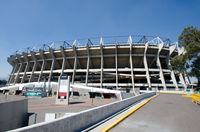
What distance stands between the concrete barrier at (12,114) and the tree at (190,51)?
26.6m

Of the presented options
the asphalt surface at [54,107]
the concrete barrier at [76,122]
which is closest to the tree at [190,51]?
the asphalt surface at [54,107]

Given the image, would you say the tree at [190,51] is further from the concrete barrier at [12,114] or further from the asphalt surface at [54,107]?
the concrete barrier at [12,114]

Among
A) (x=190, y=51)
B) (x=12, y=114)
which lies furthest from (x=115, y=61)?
(x=12, y=114)

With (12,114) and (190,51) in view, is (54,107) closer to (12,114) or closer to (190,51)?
(12,114)

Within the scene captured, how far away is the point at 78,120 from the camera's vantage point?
6742mm

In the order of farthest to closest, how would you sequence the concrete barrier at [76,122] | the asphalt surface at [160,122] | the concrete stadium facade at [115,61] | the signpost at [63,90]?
the concrete stadium facade at [115,61], the signpost at [63,90], the asphalt surface at [160,122], the concrete barrier at [76,122]

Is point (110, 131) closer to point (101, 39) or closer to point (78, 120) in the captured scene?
point (78, 120)

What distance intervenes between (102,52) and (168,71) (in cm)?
2093

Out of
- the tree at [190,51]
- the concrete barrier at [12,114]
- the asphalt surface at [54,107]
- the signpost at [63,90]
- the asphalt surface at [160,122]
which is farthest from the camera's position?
the tree at [190,51]

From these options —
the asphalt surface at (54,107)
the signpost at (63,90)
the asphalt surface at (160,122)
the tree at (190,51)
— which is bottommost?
the asphalt surface at (160,122)

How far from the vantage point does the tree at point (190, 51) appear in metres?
30.6

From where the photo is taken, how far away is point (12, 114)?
11391 millimetres

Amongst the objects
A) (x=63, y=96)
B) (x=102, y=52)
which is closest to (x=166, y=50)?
(x=102, y=52)

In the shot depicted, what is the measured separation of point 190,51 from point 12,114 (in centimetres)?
2798
